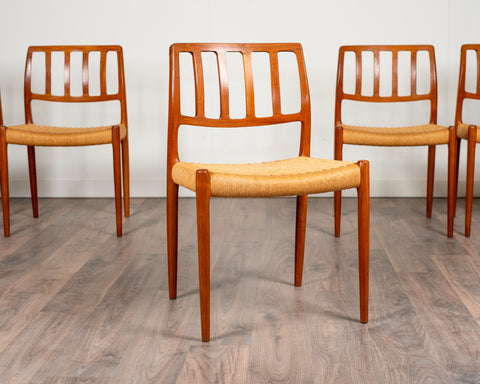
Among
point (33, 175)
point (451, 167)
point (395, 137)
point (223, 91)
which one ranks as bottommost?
point (33, 175)

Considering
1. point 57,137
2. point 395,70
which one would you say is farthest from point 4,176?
point 395,70

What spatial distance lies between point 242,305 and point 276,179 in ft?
1.39

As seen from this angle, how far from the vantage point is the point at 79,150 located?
341 centimetres

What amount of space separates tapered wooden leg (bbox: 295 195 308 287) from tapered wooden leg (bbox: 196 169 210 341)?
0.43 m

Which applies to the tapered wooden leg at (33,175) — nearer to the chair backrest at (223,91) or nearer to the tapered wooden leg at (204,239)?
the chair backrest at (223,91)

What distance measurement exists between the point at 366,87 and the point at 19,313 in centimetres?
214

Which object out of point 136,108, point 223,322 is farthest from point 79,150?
point 223,322

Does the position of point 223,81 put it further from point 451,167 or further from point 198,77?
point 451,167

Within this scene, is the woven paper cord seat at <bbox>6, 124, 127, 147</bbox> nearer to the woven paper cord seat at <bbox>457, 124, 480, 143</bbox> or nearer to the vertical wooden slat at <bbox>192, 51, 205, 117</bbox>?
the vertical wooden slat at <bbox>192, 51, 205, 117</bbox>

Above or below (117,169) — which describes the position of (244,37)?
above

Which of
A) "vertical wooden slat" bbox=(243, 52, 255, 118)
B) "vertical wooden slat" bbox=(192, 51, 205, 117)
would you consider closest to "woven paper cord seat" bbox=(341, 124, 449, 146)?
"vertical wooden slat" bbox=(243, 52, 255, 118)

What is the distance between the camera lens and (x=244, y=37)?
328 cm

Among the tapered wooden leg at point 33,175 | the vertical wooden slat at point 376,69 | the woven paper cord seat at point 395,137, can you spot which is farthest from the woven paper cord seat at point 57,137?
the vertical wooden slat at point 376,69

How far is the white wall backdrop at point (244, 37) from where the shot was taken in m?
3.24
